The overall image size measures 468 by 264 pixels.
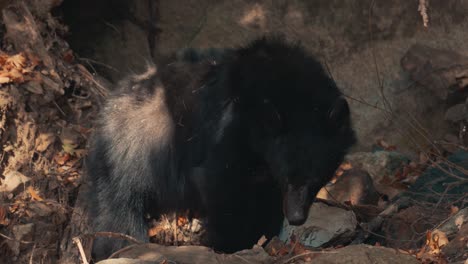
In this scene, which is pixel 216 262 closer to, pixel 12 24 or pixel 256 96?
pixel 256 96

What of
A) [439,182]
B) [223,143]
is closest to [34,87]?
[223,143]

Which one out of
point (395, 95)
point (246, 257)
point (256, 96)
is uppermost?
point (256, 96)

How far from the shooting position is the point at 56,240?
6043 mm

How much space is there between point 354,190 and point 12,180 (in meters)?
2.90

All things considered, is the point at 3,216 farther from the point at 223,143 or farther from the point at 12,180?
the point at 223,143

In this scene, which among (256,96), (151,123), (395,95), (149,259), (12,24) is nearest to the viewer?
(149,259)

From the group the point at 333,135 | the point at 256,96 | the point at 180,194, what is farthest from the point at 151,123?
the point at 333,135

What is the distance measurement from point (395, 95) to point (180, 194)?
3368 mm

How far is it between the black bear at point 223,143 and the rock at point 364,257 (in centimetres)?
98

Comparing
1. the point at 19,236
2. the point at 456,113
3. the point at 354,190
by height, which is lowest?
the point at 456,113

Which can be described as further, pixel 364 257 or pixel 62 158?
pixel 62 158

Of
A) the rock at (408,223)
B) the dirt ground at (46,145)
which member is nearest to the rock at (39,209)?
the dirt ground at (46,145)

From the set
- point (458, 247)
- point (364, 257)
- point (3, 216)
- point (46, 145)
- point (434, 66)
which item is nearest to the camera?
point (364, 257)

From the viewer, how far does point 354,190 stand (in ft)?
21.0
